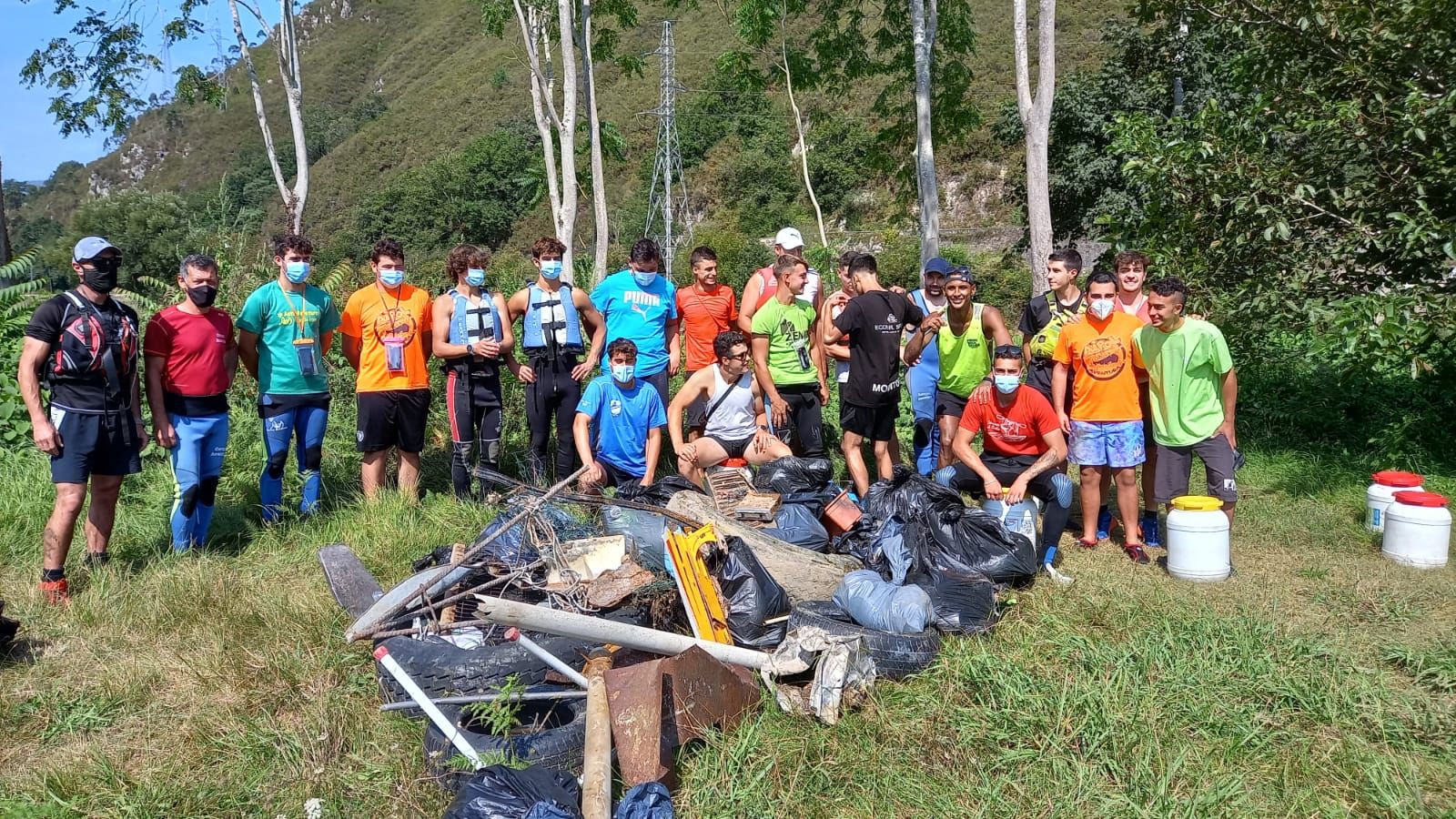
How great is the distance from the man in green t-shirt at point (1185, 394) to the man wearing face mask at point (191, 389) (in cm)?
541

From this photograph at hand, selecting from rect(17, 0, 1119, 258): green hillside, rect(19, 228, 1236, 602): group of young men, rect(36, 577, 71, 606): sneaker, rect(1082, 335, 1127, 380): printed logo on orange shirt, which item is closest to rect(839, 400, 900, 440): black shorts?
rect(19, 228, 1236, 602): group of young men

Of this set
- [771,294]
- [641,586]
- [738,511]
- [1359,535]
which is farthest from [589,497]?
[1359,535]

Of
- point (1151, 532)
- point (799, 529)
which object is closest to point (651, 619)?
point (799, 529)

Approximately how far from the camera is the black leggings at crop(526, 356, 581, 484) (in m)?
6.55

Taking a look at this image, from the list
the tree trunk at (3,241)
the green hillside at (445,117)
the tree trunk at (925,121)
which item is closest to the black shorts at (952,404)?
the tree trunk at (925,121)

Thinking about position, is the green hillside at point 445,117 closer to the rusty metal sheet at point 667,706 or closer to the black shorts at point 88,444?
the black shorts at point 88,444

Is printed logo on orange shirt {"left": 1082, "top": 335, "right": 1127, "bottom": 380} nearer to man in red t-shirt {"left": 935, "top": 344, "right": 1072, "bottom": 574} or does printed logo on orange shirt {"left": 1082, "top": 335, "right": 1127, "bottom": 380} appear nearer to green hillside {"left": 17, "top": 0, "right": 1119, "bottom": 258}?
man in red t-shirt {"left": 935, "top": 344, "right": 1072, "bottom": 574}

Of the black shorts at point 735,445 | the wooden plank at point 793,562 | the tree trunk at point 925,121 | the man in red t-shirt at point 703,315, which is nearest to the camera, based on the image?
the wooden plank at point 793,562

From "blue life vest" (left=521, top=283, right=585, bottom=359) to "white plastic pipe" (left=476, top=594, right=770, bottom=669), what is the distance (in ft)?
9.15

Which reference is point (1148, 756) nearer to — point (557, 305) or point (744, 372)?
point (744, 372)

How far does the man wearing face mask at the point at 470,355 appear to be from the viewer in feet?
20.8

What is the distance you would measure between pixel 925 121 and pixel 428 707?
10.6 meters

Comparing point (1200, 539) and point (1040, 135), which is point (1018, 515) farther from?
point (1040, 135)

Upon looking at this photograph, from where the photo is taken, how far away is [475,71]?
258 ft
